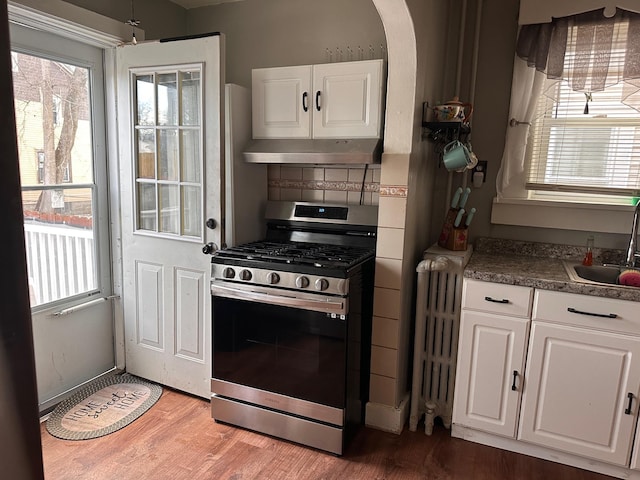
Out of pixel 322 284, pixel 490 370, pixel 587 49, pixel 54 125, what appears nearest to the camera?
pixel 322 284

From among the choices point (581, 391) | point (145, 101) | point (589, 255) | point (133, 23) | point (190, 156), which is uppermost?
point (133, 23)

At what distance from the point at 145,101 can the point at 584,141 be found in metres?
2.39

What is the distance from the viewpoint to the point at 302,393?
218cm

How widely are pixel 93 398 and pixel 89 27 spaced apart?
2020mm

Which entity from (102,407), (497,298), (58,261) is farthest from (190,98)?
(497,298)

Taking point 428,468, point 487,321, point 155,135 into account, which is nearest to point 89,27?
point 155,135

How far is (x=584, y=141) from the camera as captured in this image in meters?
2.38

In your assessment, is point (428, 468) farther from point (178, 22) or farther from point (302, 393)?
point (178, 22)

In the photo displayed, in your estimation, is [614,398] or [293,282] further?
[293,282]

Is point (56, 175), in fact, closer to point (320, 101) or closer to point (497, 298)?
point (320, 101)

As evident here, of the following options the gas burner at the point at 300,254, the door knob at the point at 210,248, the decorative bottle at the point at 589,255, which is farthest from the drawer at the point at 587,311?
the door knob at the point at 210,248

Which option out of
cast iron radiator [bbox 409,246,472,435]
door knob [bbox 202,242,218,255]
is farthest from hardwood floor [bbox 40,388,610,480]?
door knob [bbox 202,242,218,255]

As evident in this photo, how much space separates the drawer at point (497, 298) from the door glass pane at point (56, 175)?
6.99 ft

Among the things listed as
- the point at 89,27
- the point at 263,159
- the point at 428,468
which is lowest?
the point at 428,468
